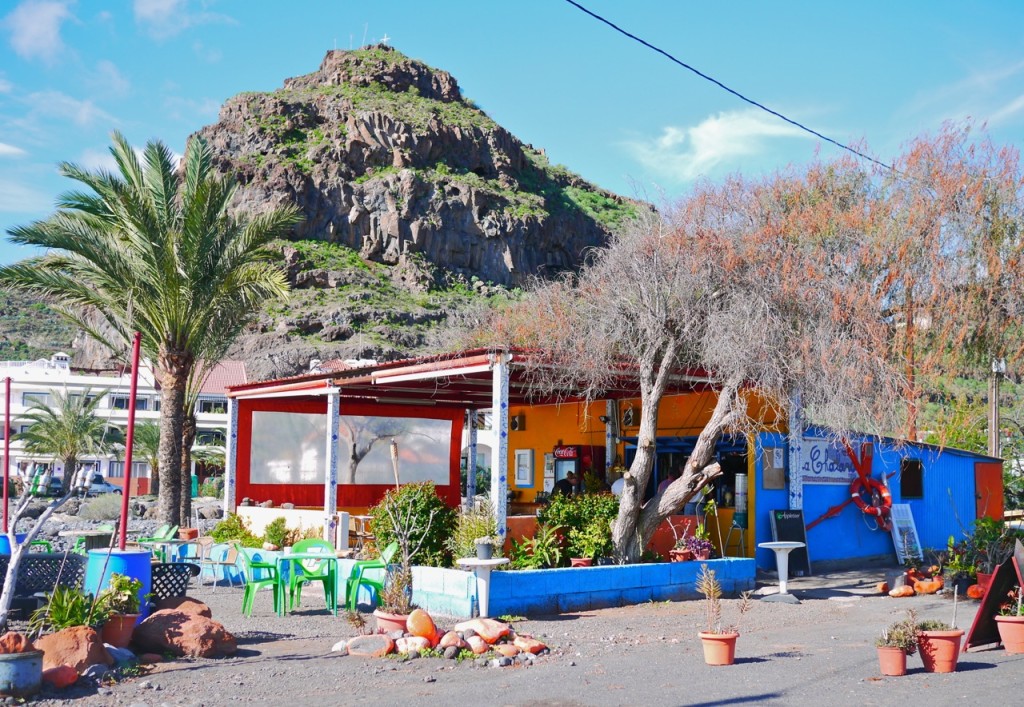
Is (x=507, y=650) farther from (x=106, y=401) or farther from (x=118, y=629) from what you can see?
(x=106, y=401)

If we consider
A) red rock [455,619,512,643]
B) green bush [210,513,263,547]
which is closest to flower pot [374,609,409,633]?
red rock [455,619,512,643]

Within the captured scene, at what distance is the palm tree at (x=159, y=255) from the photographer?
16.9m

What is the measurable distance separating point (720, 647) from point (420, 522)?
191 inches

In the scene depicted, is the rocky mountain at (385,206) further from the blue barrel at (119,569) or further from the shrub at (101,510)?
the blue barrel at (119,569)

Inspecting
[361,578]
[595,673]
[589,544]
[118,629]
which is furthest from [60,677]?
[589,544]

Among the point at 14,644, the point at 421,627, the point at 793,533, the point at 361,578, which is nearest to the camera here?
the point at 14,644

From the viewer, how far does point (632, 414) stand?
19.0m

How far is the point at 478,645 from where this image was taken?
898 cm

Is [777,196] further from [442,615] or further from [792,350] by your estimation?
[442,615]

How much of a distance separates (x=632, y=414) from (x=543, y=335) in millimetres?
4114

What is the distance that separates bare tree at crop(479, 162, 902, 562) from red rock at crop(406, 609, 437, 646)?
14.8 ft

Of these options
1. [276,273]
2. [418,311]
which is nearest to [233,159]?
[418,311]

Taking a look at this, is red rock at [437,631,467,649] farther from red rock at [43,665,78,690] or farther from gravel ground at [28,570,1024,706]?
red rock at [43,665,78,690]

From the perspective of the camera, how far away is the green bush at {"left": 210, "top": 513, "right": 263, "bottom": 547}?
16.9 m
